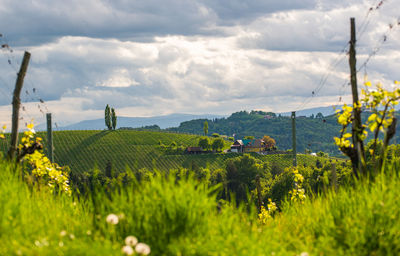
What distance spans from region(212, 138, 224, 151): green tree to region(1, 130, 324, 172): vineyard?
4833 mm

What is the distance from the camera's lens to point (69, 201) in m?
8.91

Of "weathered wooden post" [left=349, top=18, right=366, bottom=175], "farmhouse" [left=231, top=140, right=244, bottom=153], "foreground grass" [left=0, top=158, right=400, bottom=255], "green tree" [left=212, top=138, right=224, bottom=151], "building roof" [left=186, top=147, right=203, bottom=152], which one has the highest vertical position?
"weathered wooden post" [left=349, top=18, right=366, bottom=175]

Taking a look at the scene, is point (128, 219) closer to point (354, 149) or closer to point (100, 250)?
point (100, 250)

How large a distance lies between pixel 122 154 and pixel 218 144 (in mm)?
34082

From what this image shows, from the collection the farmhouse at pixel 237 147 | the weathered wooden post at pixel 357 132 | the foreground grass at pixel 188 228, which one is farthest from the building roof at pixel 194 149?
the foreground grass at pixel 188 228

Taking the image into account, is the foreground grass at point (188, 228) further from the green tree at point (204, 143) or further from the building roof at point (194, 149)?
the green tree at point (204, 143)

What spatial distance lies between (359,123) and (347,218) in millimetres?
3915

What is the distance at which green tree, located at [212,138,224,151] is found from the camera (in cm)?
15488

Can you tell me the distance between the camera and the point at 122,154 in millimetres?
138250

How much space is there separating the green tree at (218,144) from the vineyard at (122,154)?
483cm

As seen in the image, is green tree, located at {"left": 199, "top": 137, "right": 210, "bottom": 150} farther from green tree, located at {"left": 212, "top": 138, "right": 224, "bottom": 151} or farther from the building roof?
green tree, located at {"left": 212, "top": 138, "right": 224, "bottom": 151}

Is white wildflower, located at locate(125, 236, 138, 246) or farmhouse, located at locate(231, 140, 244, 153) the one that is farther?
farmhouse, located at locate(231, 140, 244, 153)

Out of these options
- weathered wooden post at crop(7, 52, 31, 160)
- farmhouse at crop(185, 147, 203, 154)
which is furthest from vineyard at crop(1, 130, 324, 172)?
weathered wooden post at crop(7, 52, 31, 160)

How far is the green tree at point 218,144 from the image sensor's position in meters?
155
